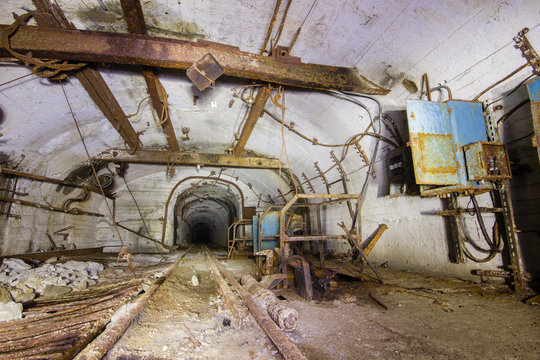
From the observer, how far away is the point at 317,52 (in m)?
3.94

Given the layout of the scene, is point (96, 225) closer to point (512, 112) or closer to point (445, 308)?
point (445, 308)

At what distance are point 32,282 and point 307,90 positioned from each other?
19.8 ft

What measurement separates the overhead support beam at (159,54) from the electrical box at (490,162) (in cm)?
201

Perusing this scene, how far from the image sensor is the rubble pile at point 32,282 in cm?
308

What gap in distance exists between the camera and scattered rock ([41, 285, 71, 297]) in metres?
3.96

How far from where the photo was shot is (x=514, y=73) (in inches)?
121

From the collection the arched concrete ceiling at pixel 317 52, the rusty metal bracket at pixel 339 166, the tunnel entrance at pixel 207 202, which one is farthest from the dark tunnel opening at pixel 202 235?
the rusty metal bracket at pixel 339 166

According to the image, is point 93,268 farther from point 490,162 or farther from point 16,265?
point 490,162

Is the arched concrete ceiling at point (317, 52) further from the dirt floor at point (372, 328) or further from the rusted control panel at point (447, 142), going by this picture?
the dirt floor at point (372, 328)

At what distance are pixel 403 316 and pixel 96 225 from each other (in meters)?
11.2

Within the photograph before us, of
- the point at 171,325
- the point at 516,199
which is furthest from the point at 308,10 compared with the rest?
the point at 171,325

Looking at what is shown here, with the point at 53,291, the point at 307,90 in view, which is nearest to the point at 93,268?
the point at 53,291

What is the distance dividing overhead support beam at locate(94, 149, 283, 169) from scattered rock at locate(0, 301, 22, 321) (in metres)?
4.70

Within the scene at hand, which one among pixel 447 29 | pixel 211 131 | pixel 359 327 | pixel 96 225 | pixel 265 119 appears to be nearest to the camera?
pixel 359 327
